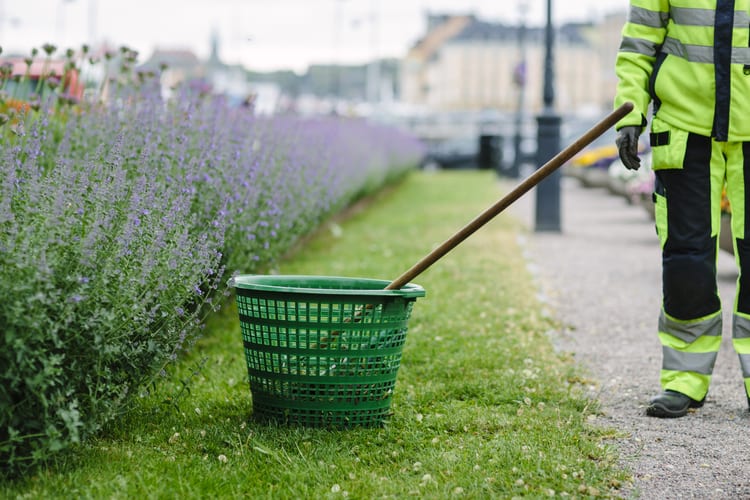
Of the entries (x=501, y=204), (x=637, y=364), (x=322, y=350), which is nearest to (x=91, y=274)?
(x=322, y=350)

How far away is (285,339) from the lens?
159 inches

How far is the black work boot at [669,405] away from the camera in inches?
181

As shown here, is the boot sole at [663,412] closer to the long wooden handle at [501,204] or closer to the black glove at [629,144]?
the black glove at [629,144]

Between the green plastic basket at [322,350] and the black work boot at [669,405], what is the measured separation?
3.83 ft

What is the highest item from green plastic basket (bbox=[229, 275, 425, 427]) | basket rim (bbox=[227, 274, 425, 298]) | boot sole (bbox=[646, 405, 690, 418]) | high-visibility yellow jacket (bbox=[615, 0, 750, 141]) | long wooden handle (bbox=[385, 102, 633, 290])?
high-visibility yellow jacket (bbox=[615, 0, 750, 141])

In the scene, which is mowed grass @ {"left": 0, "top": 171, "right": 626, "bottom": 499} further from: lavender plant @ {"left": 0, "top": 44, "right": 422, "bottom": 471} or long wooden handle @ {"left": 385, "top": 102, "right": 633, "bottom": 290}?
long wooden handle @ {"left": 385, "top": 102, "right": 633, "bottom": 290}

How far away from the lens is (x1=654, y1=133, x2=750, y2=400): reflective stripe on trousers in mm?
4566

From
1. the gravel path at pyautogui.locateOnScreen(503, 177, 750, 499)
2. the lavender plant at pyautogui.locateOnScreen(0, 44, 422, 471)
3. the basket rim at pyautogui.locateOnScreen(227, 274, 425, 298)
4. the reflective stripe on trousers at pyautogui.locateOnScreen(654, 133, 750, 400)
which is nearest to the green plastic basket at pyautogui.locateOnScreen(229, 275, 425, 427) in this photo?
the basket rim at pyautogui.locateOnScreen(227, 274, 425, 298)

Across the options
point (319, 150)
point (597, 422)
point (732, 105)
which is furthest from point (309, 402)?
point (319, 150)

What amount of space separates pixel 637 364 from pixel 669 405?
1.18 meters

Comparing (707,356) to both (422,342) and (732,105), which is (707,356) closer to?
(732,105)

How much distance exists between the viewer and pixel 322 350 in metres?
3.97

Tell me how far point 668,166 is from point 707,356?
0.83 metres

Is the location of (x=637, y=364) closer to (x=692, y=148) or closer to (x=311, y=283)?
(x=692, y=148)
